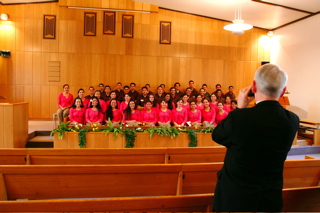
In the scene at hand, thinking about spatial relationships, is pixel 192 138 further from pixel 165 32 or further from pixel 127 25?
pixel 127 25

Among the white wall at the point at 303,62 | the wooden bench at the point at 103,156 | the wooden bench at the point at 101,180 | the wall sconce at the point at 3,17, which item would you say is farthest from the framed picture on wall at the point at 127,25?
the wooden bench at the point at 101,180

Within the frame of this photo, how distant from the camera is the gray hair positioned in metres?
1.20

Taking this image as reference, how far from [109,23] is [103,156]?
7611mm

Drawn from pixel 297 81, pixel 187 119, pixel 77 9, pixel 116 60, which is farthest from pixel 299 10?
pixel 77 9

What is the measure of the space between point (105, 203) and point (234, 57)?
999 centimetres

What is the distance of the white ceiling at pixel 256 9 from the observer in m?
7.79

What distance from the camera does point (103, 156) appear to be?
3.05 meters

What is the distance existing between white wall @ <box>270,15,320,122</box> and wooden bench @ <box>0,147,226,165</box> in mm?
6194

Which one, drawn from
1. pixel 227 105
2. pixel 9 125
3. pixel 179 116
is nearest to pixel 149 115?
pixel 179 116

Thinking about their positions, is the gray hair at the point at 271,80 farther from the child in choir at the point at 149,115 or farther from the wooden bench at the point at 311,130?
the wooden bench at the point at 311,130

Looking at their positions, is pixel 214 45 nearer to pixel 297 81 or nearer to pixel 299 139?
pixel 297 81

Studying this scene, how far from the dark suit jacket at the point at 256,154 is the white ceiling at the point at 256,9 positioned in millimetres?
7695

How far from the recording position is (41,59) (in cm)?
922

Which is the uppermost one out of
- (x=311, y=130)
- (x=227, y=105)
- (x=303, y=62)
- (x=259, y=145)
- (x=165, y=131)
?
(x=303, y=62)
